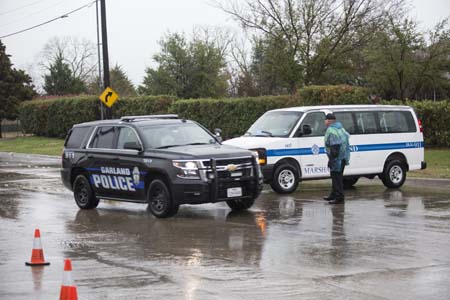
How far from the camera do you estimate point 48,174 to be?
2620cm

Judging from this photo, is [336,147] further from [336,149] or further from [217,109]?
[217,109]

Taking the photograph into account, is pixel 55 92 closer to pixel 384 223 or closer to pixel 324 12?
pixel 324 12

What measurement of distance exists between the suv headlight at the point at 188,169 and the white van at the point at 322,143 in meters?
3.84

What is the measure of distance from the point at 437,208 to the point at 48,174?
15.1 m

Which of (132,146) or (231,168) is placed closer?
(231,168)

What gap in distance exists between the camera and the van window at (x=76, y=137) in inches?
652

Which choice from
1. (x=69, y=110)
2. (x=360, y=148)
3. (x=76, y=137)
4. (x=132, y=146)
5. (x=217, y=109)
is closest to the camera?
(x=132, y=146)

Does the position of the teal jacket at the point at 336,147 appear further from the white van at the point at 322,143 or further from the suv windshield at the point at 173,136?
the suv windshield at the point at 173,136

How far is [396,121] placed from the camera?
19.2 m

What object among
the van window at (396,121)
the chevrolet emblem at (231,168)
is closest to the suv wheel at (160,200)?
the chevrolet emblem at (231,168)

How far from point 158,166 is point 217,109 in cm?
2203

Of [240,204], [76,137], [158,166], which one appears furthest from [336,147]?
[76,137]

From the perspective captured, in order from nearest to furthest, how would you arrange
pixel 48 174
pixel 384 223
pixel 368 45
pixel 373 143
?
pixel 384 223 < pixel 373 143 < pixel 48 174 < pixel 368 45

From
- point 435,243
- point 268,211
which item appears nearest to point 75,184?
point 268,211
